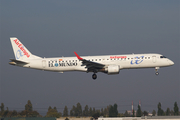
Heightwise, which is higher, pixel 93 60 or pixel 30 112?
pixel 93 60

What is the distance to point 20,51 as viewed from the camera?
→ 52.2 metres

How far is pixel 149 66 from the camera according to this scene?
47844mm

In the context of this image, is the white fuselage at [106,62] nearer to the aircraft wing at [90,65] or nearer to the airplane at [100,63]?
the airplane at [100,63]

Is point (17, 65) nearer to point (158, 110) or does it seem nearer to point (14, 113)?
point (14, 113)

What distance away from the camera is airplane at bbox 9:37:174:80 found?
47125mm

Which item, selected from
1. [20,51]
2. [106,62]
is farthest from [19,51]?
[106,62]

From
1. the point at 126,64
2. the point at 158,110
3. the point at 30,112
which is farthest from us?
the point at 158,110

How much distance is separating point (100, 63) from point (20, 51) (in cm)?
1561

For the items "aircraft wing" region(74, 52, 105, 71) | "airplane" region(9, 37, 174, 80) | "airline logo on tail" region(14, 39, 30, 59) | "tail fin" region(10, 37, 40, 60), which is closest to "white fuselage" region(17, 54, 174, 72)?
"airplane" region(9, 37, 174, 80)

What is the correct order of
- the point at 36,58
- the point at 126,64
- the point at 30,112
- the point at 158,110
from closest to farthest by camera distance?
the point at 126,64 < the point at 36,58 < the point at 30,112 < the point at 158,110

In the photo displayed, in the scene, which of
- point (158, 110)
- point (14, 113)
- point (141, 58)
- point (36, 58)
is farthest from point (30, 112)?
point (158, 110)

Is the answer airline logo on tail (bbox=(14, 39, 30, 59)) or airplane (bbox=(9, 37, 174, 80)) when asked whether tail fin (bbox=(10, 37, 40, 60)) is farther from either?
airplane (bbox=(9, 37, 174, 80))

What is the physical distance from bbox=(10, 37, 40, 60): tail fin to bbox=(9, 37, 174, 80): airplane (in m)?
1.66

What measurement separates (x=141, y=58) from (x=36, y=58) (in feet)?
62.1
